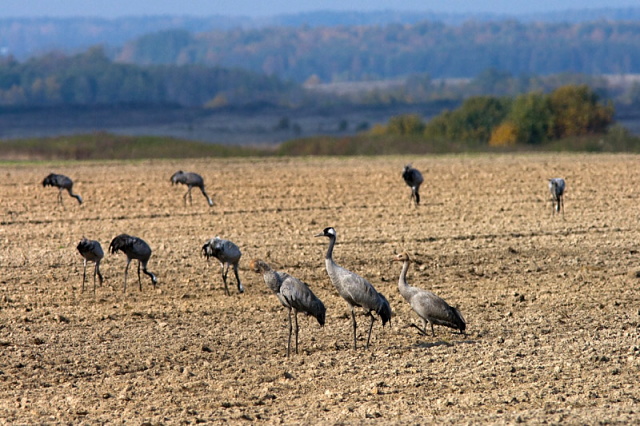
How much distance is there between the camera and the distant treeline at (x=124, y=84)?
124000mm

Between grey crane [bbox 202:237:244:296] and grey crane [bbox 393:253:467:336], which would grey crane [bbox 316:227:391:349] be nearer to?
grey crane [bbox 393:253:467:336]

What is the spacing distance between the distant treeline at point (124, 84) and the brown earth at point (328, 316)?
98418 mm

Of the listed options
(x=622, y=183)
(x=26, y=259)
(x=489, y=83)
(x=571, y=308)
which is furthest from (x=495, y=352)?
(x=489, y=83)

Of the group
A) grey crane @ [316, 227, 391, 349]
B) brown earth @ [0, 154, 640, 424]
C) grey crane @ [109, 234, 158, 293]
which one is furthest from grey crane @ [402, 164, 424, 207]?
grey crane @ [316, 227, 391, 349]

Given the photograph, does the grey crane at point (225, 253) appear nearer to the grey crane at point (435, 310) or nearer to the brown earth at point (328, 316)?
the brown earth at point (328, 316)

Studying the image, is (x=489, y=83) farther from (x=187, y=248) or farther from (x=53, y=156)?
(x=187, y=248)

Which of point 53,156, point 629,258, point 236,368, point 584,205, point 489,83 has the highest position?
point 489,83

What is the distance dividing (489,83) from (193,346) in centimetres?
16288

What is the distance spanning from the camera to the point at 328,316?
11.9 meters

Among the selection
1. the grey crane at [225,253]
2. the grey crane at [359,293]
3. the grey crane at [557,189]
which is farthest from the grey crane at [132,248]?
the grey crane at [557,189]

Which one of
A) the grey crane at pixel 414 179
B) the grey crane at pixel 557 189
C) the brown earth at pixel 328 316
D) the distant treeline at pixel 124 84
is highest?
the distant treeline at pixel 124 84

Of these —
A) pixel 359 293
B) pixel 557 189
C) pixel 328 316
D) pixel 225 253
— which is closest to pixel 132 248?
pixel 225 253

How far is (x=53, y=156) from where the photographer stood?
1508 inches

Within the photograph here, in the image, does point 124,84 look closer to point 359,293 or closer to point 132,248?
point 132,248
